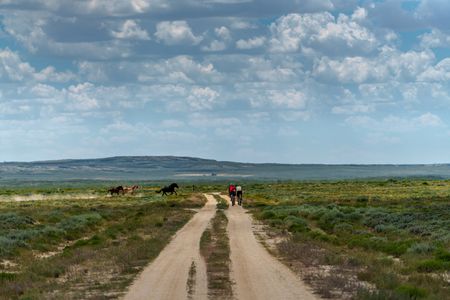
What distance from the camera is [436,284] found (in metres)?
18.8

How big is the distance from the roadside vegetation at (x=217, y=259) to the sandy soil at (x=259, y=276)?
22 centimetres

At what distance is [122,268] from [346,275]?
6852 mm

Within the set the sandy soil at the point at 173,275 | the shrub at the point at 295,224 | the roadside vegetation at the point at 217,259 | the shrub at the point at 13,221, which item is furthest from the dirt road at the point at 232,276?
the shrub at the point at 13,221

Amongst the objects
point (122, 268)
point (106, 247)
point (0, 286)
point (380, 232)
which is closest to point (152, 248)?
point (106, 247)

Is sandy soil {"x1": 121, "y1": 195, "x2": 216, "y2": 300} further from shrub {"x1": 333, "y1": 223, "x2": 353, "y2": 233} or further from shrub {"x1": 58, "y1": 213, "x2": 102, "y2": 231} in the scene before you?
shrub {"x1": 58, "y1": 213, "x2": 102, "y2": 231}

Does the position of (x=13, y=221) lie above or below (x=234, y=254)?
below

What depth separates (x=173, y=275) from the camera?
21250 mm

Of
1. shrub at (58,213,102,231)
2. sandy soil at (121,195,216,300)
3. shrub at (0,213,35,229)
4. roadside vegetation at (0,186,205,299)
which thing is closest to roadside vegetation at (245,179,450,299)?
sandy soil at (121,195,216,300)

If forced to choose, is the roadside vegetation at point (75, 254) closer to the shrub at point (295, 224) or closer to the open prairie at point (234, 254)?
the open prairie at point (234, 254)

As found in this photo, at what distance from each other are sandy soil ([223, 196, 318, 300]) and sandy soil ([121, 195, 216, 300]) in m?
0.98

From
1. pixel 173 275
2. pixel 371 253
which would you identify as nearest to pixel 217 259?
pixel 173 275

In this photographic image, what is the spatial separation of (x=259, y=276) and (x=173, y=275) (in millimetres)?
2414

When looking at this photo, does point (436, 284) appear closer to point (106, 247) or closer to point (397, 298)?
point (397, 298)

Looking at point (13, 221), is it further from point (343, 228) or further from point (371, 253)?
point (371, 253)
